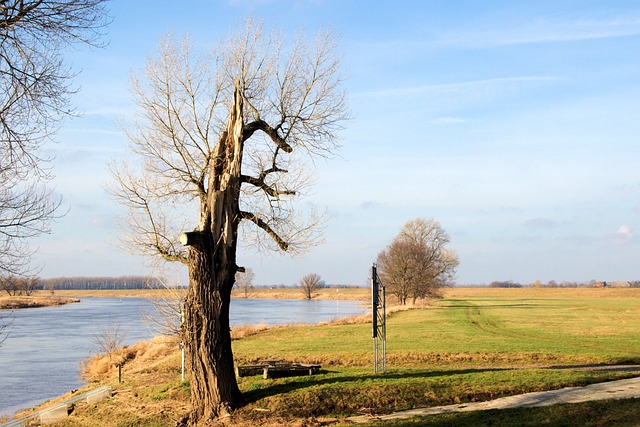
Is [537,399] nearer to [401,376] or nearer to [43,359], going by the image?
[401,376]

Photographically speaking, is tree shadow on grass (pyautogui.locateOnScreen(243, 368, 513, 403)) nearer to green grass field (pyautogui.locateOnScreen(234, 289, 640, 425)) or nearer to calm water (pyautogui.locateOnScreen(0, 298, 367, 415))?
green grass field (pyautogui.locateOnScreen(234, 289, 640, 425))

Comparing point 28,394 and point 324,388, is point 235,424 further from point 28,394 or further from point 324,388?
point 28,394

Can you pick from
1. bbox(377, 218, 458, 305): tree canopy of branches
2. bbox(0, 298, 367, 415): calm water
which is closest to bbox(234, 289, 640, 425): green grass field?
bbox(0, 298, 367, 415): calm water

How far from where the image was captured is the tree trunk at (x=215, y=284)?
14.5 meters

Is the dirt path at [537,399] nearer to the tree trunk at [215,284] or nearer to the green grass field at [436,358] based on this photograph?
the green grass field at [436,358]

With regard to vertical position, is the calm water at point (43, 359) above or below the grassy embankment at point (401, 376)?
below

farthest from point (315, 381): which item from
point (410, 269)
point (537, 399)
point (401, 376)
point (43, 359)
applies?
point (410, 269)

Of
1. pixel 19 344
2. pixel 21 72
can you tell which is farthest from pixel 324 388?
pixel 19 344

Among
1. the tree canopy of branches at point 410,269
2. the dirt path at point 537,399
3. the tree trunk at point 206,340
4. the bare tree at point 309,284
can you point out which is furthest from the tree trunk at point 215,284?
the bare tree at point 309,284

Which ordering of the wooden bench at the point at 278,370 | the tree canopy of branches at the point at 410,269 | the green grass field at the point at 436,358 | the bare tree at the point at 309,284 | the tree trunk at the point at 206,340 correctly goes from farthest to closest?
the bare tree at the point at 309,284 < the tree canopy of branches at the point at 410,269 < the wooden bench at the point at 278,370 < the tree trunk at the point at 206,340 < the green grass field at the point at 436,358

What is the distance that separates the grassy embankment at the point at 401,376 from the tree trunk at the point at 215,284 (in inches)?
32.3

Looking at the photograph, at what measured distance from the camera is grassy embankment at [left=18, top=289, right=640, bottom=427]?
44.2 feet

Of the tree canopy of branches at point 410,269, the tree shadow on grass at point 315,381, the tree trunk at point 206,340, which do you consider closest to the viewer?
the tree trunk at point 206,340

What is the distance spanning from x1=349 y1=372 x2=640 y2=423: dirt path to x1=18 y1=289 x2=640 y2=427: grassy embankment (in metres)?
0.52
